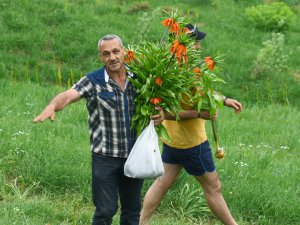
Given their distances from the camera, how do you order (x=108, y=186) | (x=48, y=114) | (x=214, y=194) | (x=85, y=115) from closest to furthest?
(x=48, y=114) → (x=108, y=186) → (x=214, y=194) → (x=85, y=115)

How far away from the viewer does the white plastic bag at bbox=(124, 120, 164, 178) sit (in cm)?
486

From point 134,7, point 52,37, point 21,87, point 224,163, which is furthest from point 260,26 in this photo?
point 224,163

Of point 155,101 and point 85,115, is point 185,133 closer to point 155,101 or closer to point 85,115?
point 155,101

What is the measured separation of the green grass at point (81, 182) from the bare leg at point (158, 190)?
0.25m

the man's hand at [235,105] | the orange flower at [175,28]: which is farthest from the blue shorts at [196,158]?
the orange flower at [175,28]

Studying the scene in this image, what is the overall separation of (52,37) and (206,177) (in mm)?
8011

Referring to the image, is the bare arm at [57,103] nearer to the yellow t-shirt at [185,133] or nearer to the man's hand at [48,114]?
the man's hand at [48,114]

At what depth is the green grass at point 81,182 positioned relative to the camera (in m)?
6.21

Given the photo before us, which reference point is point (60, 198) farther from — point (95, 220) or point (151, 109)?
point (151, 109)

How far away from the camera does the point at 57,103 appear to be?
468 cm

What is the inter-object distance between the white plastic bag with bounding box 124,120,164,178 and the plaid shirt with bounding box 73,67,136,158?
12 centimetres

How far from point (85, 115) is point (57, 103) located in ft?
14.1

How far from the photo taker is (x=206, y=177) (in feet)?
18.4

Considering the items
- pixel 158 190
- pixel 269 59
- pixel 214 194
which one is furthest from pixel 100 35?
pixel 214 194
